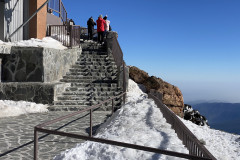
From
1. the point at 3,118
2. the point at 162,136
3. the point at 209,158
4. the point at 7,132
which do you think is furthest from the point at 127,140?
the point at 3,118

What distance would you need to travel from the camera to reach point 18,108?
32.6 feet

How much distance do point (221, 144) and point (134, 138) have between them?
20.1ft

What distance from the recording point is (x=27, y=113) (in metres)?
9.99

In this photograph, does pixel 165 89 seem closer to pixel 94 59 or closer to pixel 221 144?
pixel 94 59

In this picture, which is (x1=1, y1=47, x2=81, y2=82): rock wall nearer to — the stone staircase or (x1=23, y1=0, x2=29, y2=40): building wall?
the stone staircase

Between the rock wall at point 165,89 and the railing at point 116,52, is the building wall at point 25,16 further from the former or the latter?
the rock wall at point 165,89

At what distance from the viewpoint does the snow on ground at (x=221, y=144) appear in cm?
819

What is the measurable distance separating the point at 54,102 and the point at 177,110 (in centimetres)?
947

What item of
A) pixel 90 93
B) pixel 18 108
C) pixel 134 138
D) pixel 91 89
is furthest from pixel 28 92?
pixel 134 138

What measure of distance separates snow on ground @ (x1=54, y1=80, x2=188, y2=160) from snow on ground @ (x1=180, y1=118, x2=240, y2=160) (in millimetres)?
2672

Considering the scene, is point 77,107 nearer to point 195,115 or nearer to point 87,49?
point 87,49

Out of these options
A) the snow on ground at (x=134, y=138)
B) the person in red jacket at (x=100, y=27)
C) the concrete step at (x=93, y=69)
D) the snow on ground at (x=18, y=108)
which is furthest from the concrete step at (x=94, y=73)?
the snow on ground at (x=134, y=138)

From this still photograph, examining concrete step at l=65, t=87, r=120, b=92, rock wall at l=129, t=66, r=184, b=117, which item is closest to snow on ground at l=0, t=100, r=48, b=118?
concrete step at l=65, t=87, r=120, b=92

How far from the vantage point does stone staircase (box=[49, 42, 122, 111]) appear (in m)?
11.2
